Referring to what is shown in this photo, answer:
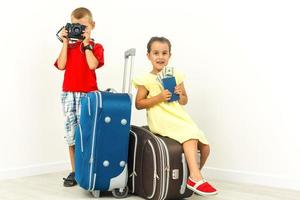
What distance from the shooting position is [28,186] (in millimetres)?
2537

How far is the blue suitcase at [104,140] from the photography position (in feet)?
7.22

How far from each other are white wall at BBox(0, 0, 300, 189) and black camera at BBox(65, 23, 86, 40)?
16.4 inches

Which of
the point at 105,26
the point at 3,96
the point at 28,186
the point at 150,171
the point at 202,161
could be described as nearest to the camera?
the point at 150,171

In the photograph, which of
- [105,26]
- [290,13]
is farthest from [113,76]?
[290,13]

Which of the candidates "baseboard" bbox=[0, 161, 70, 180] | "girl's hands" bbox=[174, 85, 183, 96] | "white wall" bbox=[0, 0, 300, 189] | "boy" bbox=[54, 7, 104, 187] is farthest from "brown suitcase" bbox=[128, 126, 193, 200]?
"baseboard" bbox=[0, 161, 70, 180]

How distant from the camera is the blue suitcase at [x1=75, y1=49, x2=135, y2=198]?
7.22ft

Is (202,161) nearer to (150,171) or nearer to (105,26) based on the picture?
(150,171)

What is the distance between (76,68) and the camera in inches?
102

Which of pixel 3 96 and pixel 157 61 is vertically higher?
pixel 157 61

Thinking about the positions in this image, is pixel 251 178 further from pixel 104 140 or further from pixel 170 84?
pixel 104 140

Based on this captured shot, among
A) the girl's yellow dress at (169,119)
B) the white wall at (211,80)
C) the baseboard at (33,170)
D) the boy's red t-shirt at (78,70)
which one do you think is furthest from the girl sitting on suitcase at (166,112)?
the baseboard at (33,170)

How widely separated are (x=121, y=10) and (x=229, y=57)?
0.94 metres

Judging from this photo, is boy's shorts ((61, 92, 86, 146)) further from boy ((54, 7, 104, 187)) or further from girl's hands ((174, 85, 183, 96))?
girl's hands ((174, 85, 183, 96))

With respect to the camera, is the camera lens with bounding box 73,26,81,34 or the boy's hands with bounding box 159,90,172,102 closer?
the boy's hands with bounding box 159,90,172,102
